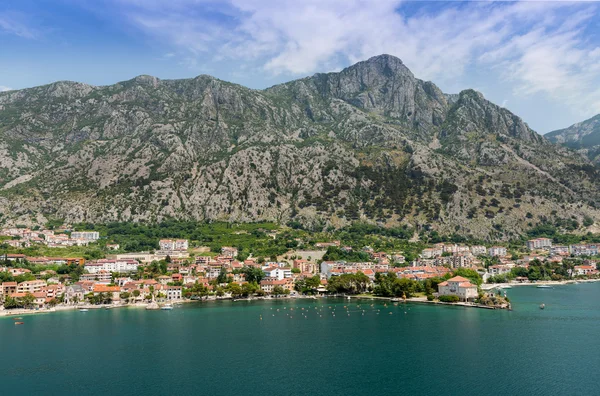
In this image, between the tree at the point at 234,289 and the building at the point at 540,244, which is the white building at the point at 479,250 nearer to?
the building at the point at 540,244

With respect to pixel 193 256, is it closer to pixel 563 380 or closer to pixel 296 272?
pixel 296 272

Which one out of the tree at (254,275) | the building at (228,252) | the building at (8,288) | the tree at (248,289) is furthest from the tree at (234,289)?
the building at (8,288)

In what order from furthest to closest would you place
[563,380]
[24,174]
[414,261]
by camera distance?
1. [24,174]
2. [414,261]
3. [563,380]

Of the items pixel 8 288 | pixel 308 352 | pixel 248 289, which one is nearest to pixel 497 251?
pixel 248 289

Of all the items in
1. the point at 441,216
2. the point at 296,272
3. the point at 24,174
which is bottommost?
the point at 296,272

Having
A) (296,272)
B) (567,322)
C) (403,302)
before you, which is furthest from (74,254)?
(567,322)

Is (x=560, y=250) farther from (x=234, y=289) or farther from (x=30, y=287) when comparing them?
(x=30, y=287)
